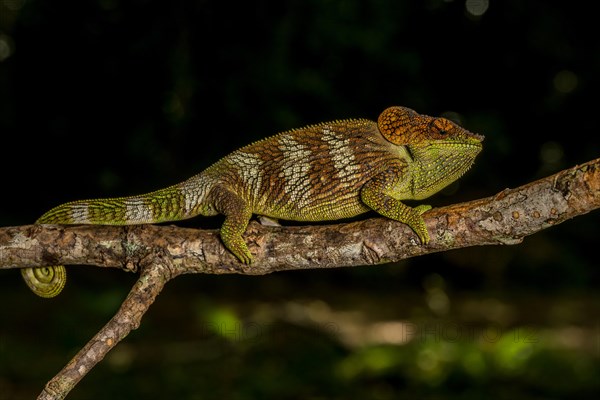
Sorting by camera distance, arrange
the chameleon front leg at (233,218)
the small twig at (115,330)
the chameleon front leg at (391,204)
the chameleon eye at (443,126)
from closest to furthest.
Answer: the small twig at (115,330) → the chameleon front leg at (391,204) → the chameleon front leg at (233,218) → the chameleon eye at (443,126)

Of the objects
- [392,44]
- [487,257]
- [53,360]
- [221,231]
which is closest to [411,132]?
[221,231]

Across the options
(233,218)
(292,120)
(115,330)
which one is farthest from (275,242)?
(292,120)

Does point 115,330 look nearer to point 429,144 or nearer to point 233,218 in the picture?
point 233,218

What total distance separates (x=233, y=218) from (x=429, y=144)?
0.82m

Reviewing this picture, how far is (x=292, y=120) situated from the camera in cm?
675

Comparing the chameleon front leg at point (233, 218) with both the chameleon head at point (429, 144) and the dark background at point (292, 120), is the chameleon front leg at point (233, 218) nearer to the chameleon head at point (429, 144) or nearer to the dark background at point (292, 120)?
the chameleon head at point (429, 144)

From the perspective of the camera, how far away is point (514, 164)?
7699mm

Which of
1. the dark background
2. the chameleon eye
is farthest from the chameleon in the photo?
the dark background

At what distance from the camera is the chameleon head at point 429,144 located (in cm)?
247

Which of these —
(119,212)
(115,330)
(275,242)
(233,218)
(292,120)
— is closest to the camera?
(115,330)

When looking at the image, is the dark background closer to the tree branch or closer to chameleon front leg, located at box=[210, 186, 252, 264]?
chameleon front leg, located at box=[210, 186, 252, 264]

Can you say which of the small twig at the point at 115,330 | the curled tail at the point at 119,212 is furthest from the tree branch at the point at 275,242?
the curled tail at the point at 119,212

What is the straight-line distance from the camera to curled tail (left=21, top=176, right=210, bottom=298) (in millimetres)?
2525

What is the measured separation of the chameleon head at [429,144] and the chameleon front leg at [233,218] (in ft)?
2.13
